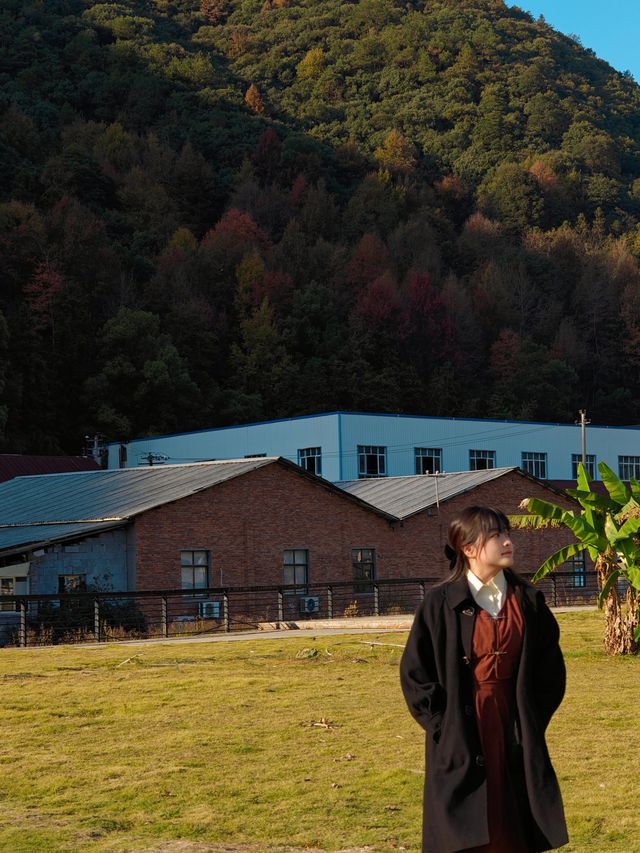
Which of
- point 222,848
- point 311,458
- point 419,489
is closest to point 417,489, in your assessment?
point 419,489

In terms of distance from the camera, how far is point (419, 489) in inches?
1923

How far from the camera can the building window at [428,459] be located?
2638 inches

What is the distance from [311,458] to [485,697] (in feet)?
196

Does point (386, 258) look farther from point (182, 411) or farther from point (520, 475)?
point (520, 475)

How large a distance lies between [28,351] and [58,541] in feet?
145

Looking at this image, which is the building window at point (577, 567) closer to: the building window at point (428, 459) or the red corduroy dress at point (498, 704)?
the building window at point (428, 459)

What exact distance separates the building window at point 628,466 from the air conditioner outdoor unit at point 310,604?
36.3 m

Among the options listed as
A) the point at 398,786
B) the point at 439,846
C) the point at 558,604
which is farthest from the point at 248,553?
the point at 439,846

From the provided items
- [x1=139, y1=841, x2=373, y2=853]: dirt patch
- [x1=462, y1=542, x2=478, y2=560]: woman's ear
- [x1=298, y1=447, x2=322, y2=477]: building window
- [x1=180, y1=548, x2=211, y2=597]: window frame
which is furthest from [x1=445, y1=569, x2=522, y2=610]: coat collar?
[x1=298, y1=447, x2=322, y2=477]: building window

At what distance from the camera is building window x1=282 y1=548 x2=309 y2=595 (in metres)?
41.8

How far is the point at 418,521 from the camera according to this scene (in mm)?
45625

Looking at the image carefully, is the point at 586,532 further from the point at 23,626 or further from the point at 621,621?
the point at 23,626

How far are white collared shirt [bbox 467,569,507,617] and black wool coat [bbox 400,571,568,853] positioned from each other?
5 cm

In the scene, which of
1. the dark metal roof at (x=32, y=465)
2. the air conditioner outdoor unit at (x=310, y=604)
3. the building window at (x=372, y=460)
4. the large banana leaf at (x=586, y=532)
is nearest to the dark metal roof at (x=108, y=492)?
the air conditioner outdoor unit at (x=310, y=604)
